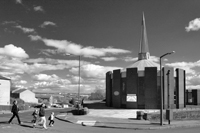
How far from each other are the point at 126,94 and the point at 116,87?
3.13 meters

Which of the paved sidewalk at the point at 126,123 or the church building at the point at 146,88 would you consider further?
the church building at the point at 146,88

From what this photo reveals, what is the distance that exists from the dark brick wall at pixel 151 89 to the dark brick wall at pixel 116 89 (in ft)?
20.0

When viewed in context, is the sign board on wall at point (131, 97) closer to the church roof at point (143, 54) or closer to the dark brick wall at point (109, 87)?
the dark brick wall at point (109, 87)

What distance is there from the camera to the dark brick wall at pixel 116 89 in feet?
144

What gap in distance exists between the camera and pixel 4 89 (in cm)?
5797

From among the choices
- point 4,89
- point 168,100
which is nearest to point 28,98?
point 4,89

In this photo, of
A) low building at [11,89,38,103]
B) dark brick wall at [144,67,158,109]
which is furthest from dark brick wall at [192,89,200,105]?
low building at [11,89,38,103]

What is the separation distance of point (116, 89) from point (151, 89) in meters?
A: 7.92

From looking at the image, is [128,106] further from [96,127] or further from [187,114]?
[96,127]

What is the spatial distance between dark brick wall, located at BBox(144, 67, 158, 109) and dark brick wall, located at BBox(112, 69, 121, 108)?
6.09m

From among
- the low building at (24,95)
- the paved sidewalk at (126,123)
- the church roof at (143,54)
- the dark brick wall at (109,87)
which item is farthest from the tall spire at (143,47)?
the low building at (24,95)

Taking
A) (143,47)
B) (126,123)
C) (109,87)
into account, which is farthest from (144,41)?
(126,123)

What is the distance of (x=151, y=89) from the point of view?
40406 millimetres

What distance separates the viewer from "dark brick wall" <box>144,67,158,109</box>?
40.1 metres
